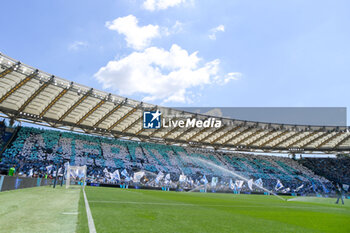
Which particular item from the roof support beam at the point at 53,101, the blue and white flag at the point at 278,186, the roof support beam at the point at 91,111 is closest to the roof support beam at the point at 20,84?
the roof support beam at the point at 53,101

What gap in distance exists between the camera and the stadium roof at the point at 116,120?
99.3ft

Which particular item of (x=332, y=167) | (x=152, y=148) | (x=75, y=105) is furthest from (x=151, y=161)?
(x=332, y=167)

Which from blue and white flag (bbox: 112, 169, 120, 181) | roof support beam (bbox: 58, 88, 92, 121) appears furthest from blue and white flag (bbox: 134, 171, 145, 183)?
roof support beam (bbox: 58, 88, 92, 121)

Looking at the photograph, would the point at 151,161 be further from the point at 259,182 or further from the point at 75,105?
the point at 259,182

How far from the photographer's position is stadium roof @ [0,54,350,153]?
30.3 meters

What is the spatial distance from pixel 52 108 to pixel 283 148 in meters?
49.7

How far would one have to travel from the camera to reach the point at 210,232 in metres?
5.18

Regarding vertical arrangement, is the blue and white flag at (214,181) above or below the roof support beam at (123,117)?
below

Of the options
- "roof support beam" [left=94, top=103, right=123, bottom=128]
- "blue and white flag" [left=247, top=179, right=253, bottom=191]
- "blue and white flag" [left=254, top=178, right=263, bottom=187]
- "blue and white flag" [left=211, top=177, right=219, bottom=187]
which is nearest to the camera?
"roof support beam" [left=94, top=103, right=123, bottom=128]

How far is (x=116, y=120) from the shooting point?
4200 cm

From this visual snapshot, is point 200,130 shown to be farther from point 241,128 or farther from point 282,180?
point 282,180

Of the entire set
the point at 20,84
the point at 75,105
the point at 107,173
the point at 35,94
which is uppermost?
the point at 20,84

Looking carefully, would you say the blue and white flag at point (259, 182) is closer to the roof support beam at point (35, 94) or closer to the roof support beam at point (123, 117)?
the roof support beam at point (123, 117)

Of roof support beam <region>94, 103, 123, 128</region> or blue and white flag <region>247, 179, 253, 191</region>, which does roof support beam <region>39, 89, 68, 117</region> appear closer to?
roof support beam <region>94, 103, 123, 128</region>
